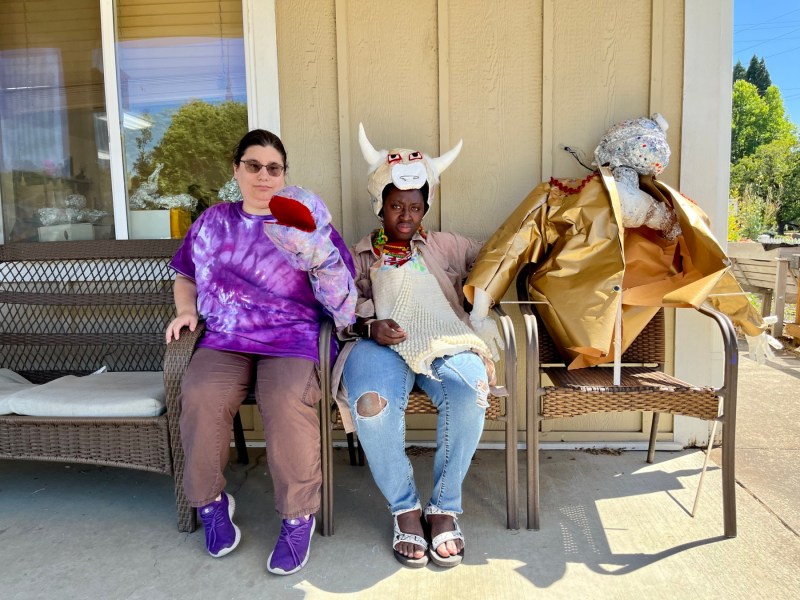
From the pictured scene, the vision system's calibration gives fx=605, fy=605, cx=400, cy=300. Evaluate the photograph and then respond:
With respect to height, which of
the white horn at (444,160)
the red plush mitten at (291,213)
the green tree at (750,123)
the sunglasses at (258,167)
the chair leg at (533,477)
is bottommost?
the chair leg at (533,477)

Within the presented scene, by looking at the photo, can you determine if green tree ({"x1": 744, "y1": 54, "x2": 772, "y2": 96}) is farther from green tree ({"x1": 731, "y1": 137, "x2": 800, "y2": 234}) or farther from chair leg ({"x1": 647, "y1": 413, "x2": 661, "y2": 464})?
chair leg ({"x1": 647, "y1": 413, "x2": 661, "y2": 464})

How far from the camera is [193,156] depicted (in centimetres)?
322

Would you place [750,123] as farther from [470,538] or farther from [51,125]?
[470,538]

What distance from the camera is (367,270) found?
2396mm

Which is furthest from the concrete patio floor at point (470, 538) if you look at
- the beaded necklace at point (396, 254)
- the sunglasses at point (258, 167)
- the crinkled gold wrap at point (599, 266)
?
the sunglasses at point (258, 167)

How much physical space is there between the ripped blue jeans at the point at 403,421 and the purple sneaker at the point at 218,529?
0.50 metres

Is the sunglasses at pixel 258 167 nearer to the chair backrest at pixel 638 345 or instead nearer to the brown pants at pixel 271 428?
the brown pants at pixel 271 428

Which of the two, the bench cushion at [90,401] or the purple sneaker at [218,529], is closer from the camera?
the purple sneaker at [218,529]

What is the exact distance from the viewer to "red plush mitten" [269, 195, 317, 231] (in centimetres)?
185

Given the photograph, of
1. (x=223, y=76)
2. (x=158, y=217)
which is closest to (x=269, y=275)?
(x=158, y=217)

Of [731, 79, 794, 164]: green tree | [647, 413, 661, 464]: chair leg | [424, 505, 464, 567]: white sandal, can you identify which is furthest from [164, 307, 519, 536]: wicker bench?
[731, 79, 794, 164]: green tree

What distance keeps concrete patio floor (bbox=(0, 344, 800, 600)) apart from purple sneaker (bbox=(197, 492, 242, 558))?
42 mm

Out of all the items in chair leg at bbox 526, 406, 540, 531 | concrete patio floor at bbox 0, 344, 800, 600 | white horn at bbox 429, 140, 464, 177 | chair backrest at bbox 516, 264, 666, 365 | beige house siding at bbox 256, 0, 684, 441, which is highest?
beige house siding at bbox 256, 0, 684, 441

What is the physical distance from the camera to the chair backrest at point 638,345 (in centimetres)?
248
